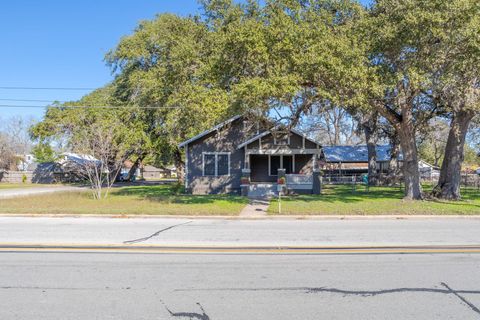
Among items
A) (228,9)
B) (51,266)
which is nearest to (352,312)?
(51,266)

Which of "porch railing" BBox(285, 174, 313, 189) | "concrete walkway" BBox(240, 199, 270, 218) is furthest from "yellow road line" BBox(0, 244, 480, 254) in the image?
"porch railing" BBox(285, 174, 313, 189)

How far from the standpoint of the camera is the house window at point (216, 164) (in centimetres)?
2739

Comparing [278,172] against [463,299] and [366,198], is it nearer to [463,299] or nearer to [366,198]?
[366,198]

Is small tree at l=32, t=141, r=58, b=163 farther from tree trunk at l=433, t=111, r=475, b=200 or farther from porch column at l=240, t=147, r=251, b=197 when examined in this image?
tree trunk at l=433, t=111, r=475, b=200

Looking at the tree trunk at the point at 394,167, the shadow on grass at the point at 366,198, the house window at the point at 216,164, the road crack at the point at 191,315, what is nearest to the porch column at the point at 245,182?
the house window at the point at 216,164

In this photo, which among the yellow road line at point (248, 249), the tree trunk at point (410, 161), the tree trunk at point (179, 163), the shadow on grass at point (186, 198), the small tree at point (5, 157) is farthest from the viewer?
the small tree at point (5, 157)

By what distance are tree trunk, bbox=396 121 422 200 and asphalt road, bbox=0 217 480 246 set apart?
5.83 metres

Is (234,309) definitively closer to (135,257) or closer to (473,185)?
(135,257)

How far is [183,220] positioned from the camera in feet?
45.0

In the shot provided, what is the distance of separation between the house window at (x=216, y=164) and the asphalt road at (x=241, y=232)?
44.1ft

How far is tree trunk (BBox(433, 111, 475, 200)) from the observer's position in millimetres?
20281

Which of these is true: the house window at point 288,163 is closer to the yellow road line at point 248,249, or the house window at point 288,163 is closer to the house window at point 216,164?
the house window at point 216,164

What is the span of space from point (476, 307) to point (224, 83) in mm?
14507

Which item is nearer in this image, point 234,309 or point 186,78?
point 234,309
